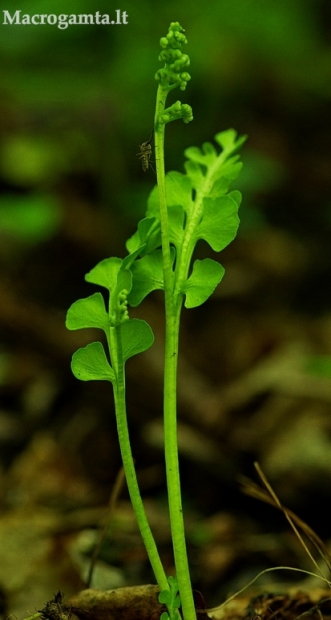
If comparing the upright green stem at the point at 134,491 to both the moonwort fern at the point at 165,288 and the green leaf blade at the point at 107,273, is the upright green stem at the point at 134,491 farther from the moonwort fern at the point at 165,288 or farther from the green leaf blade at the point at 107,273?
the green leaf blade at the point at 107,273

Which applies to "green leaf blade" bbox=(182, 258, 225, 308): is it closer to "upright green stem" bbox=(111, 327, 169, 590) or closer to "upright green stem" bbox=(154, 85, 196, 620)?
"upright green stem" bbox=(154, 85, 196, 620)

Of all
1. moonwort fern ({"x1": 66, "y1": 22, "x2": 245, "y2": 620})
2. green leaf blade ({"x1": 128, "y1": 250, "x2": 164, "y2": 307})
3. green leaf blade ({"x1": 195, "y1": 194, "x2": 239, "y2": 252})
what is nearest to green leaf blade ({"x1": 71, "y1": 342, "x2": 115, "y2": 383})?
moonwort fern ({"x1": 66, "y1": 22, "x2": 245, "y2": 620})

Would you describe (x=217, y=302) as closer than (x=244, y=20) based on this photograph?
Yes

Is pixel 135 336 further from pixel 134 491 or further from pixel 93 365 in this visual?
pixel 134 491

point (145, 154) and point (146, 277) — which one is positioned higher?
point (145, 154)

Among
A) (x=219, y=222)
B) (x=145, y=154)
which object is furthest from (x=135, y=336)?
(x=145, y=154)

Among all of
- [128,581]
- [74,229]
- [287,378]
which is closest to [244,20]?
[74,229]

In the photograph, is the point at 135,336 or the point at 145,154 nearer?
the point at 135,336

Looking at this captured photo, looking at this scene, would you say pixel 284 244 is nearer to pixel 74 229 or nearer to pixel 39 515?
pixel 74 229

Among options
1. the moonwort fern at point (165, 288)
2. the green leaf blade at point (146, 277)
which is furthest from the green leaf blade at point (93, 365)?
the green leaf blade at point (146, 277)
